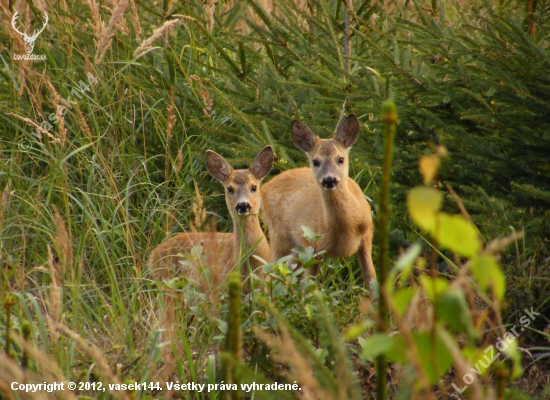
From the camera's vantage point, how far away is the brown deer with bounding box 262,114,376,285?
563 cm

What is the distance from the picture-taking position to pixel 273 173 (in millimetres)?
6863

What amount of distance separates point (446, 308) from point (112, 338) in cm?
274

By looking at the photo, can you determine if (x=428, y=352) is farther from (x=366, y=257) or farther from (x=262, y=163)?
(x=262, y=163)

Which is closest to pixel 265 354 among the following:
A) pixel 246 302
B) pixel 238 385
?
pixel 246 302

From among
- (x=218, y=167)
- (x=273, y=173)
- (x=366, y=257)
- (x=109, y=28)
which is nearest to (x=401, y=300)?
(x=109, y=28)

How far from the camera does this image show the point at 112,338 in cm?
370

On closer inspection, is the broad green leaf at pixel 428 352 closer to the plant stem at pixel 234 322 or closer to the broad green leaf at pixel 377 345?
the broad green leaf at pixel 377 345

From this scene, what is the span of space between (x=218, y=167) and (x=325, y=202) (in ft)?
2.89

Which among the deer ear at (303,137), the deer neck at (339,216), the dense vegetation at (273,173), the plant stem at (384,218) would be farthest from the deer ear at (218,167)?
the plant stem at (384,218)

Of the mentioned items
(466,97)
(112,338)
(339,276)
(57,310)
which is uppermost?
(466,97)

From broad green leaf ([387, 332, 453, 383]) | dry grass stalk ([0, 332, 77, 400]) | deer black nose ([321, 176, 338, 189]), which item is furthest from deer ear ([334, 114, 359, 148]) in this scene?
broad green leaf ([387, 332, 453, 383])

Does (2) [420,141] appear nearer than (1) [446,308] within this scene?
No

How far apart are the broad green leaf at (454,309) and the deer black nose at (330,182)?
173 inches

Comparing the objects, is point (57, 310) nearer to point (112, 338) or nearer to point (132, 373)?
point (132, 373)
